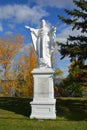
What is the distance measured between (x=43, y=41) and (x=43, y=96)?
8.40 feet

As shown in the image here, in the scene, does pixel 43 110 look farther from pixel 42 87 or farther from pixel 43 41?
pixel 43 41

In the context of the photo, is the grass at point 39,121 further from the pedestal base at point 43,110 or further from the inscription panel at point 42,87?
the inscription panel at point 42,87

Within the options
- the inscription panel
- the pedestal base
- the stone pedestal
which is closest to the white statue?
the stone pedestal

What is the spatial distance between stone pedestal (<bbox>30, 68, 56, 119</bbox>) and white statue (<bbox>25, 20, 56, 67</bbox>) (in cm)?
68

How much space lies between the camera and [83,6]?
15.3m

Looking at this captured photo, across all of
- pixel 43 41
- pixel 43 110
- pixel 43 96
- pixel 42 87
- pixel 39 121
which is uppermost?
pixel 43 41

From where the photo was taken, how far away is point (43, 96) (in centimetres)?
1375

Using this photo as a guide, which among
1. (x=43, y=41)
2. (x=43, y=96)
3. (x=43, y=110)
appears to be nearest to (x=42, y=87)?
(x=43, y=96)

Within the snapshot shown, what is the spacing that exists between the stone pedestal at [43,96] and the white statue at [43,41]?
2.23ft

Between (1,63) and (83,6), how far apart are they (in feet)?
53.3

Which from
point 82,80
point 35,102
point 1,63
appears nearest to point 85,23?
point 82,80

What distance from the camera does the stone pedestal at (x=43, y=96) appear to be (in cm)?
1352

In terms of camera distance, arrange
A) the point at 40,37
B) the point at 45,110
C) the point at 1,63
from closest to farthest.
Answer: the point at 45,110, the point at 40,37, the point at 1,63

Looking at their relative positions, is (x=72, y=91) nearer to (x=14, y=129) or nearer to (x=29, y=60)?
(x=29, y=60)
